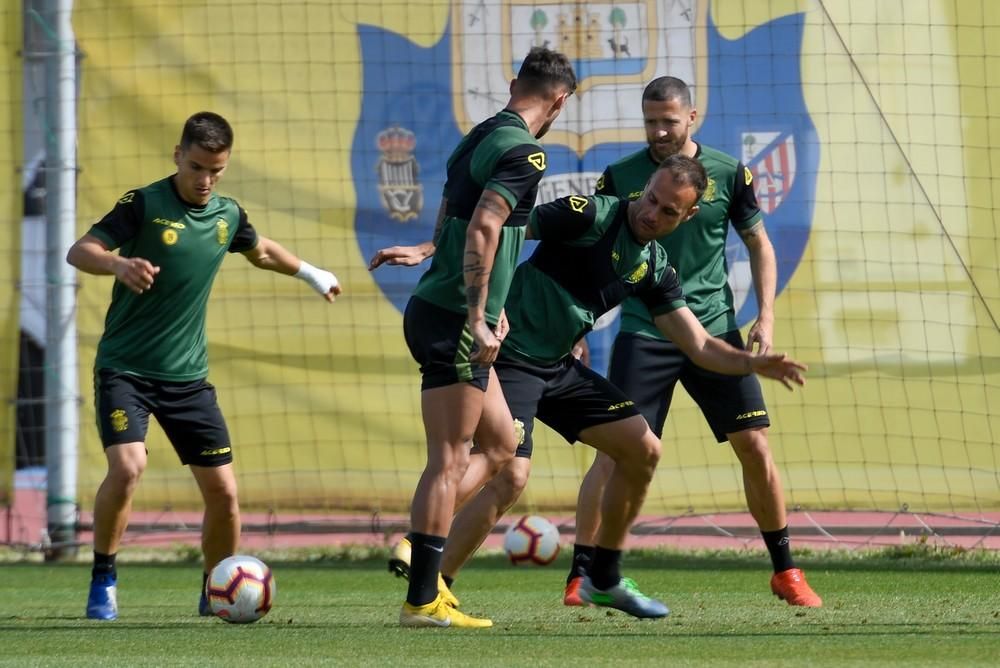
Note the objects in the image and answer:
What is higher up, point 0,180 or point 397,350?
point 0,180

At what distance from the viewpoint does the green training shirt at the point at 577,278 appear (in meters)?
6.25

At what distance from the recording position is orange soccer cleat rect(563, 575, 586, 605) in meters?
7.06

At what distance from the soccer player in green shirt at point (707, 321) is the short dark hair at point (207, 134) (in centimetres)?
170

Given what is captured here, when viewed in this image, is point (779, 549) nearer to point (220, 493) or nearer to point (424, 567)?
point (424, 567)

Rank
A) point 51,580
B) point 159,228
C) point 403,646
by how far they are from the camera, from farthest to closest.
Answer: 1. point 51,580
2. point 159,228
3. point 403,646

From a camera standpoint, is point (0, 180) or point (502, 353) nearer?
point (502, 353)

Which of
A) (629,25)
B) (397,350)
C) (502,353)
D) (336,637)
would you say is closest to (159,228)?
(502,353)

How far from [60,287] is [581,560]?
4.58m

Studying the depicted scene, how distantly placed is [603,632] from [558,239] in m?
1.50

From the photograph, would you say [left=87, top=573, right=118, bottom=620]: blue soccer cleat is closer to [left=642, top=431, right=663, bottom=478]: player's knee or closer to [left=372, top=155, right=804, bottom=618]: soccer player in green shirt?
[left=372, top=155, right=804, bottom=618]: soccer player in green shirt

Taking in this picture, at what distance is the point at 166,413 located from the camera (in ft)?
22.7

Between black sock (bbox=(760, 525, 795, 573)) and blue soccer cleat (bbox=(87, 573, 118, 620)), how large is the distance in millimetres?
2765

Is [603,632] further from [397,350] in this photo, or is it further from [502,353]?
[397,350]

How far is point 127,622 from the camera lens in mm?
6516
